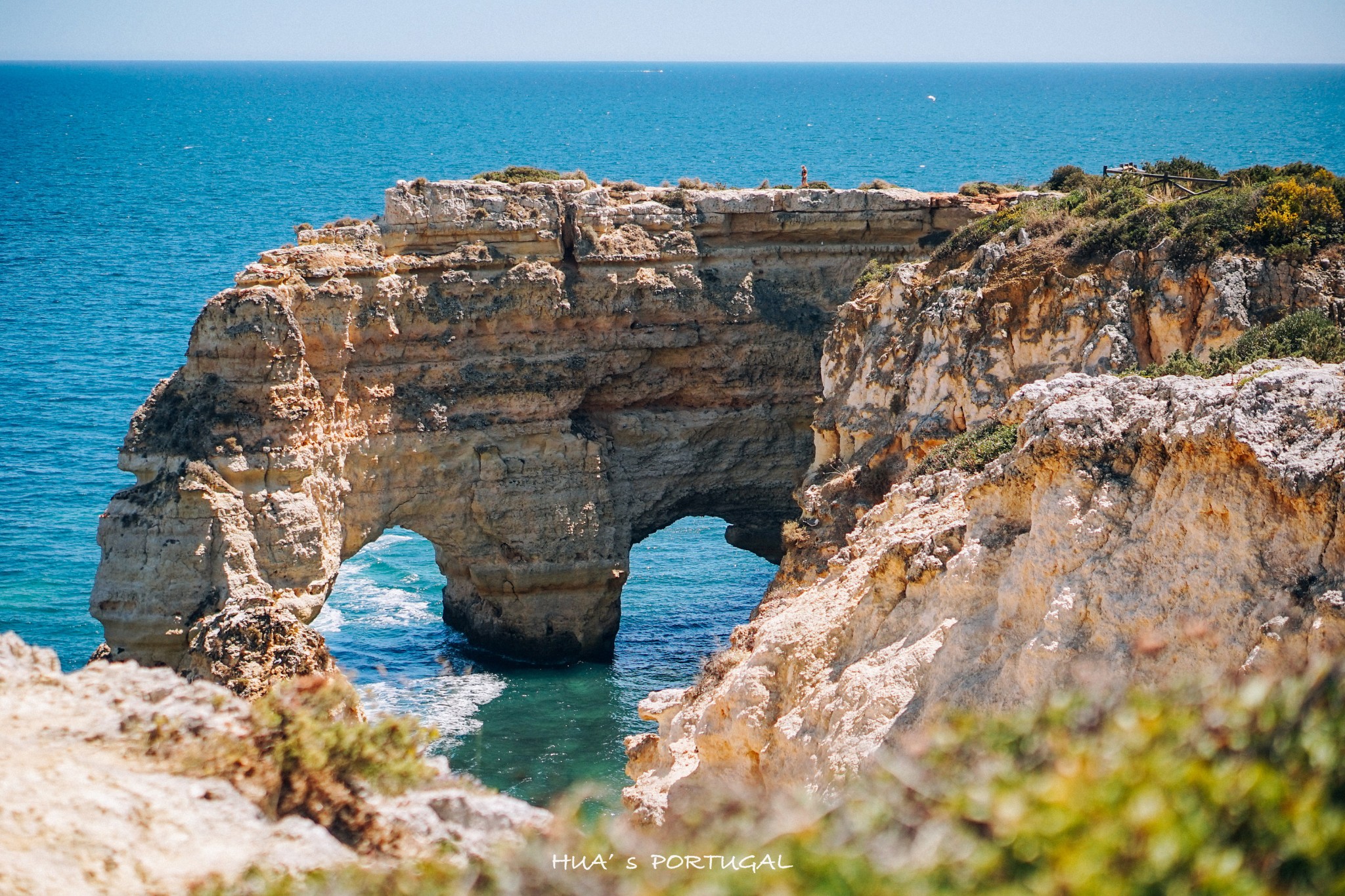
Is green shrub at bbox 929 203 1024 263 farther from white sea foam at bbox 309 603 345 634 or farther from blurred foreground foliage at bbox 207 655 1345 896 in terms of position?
blurred foreground foliage at bbox 207 655 1345 896

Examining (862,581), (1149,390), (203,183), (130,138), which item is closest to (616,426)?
(862,581)

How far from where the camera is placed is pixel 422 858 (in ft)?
30.0

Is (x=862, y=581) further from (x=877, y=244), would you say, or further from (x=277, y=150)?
(x=277, y=150)

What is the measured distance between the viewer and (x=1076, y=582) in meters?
12.9

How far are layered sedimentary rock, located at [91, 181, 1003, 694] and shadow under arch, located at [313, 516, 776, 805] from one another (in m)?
1.30

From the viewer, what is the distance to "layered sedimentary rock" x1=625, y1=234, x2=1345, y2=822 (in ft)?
38.8

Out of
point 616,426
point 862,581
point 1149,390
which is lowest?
point 616,426

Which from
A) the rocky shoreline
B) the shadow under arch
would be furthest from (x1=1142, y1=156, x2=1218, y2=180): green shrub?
the shadow under arch

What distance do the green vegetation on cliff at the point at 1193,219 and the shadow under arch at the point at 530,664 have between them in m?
12.6

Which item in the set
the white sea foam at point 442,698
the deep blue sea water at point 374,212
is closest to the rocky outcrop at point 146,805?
the deep blue sea water at point 374,212

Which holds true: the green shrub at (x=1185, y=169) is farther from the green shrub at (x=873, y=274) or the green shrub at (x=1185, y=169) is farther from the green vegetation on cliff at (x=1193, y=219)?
the green shrub at (x=873, y=274)

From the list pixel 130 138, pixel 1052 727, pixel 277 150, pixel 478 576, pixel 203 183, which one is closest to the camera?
pixel 1052 727

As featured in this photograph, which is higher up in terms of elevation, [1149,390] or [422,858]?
[1149,390]

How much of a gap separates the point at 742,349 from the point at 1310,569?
83.6 ft
